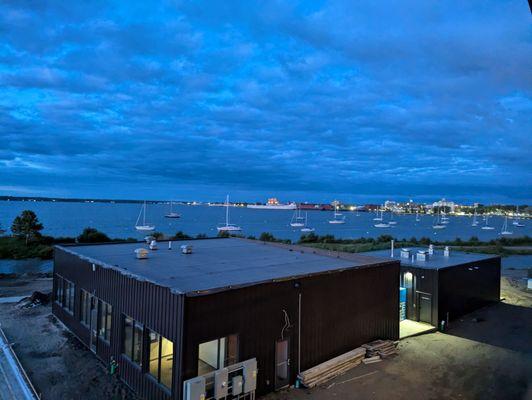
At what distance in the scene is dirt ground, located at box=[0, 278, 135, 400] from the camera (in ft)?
35.8

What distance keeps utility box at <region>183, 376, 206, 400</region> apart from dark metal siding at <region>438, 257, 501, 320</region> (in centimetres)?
1404

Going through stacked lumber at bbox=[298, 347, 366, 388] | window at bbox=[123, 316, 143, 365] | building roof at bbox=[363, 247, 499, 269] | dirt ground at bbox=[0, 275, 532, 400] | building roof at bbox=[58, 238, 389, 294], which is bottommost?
dirt ground at bbox=[0, 275, 532, 400]

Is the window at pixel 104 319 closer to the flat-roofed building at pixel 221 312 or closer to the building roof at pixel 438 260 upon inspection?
the flat-roofed building at pixel 221 312

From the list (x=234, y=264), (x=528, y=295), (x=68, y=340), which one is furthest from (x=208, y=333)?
(x=528, y=295)

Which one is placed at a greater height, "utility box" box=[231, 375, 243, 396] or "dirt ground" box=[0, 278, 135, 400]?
"utility box" box=[231, 375, 243, 396]

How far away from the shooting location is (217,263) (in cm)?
1448

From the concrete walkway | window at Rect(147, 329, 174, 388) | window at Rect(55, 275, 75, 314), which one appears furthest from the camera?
window at Rect(55, 275, 75, 314)

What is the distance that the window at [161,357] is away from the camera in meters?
10.0

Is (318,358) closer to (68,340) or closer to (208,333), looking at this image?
(208,333)

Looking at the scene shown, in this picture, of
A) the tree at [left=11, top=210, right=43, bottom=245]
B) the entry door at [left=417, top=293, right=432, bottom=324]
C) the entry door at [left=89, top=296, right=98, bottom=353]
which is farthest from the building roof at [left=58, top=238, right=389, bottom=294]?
the tree at [left=11, top=210, right=43, bottom=245]

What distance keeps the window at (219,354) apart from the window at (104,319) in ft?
14.3

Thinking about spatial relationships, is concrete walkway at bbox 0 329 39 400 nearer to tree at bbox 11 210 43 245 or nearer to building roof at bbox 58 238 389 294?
building roof at bbox 58 238 389 294

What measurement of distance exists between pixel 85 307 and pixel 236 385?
821 cm

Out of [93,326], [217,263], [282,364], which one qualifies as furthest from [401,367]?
[93,326]
